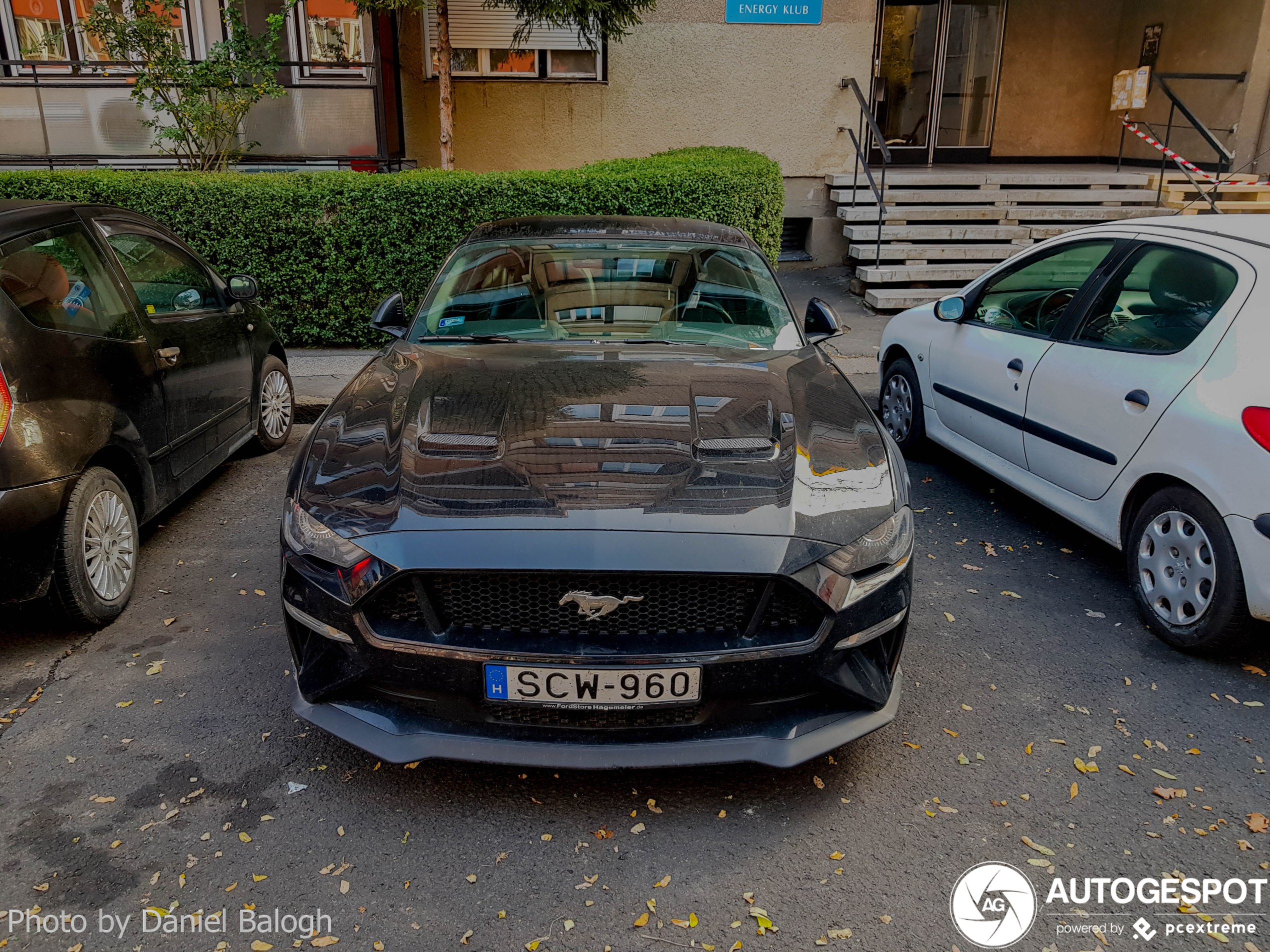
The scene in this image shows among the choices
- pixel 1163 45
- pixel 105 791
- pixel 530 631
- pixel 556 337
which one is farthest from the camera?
pixel 1163 45

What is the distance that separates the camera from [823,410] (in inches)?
134

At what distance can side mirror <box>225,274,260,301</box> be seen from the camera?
5665 millimetres

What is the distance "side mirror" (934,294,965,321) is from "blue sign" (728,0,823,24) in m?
8.07

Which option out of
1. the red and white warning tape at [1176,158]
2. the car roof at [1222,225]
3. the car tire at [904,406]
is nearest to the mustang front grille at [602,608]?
the car roof at [1222,225]

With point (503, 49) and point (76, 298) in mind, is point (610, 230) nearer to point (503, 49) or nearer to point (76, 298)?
point (76, 298)

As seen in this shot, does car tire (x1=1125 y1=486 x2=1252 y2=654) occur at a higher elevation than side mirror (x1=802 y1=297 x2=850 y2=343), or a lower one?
lower

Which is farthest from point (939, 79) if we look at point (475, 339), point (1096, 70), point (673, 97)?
point (475, 339)

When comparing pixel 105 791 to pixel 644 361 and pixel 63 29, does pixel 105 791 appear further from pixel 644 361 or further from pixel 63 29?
pixel 63 29

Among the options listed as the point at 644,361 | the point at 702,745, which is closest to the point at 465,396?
the point at 644,361

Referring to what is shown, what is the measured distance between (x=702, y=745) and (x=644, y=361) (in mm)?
1638

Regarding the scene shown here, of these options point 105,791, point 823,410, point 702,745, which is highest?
point 823,410

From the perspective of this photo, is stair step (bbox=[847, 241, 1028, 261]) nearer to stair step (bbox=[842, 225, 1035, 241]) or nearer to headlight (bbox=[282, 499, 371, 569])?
stair step (bbox=[842, 225, 1035, 241])

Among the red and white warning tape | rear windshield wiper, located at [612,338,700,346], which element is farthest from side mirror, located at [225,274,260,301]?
the red and white warning tape
